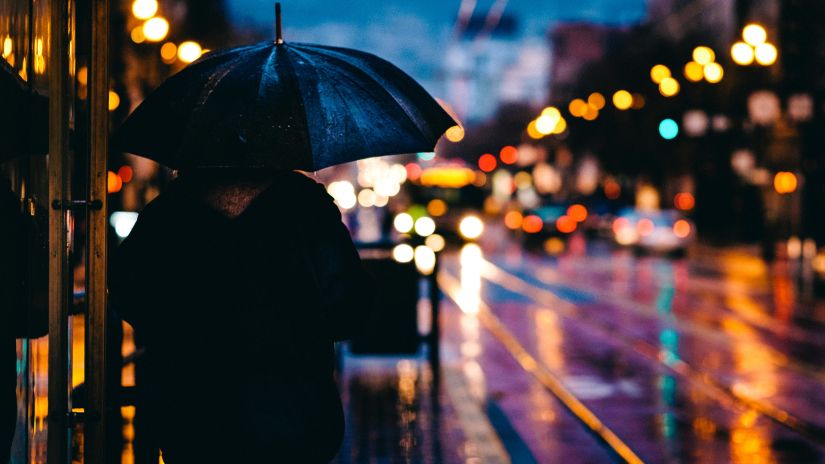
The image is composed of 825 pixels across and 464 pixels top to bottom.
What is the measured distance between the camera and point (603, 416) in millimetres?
9633

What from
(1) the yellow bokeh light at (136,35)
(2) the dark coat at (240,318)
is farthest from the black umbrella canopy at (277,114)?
(1) the yellow bokeh light at (136,35)

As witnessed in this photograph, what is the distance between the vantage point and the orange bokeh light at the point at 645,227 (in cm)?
3644

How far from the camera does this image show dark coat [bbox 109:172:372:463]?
3.93 meters

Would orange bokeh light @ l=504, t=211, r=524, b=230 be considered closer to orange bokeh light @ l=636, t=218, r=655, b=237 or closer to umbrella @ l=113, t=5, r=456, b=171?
orange bokeh light @ l=636, t=218, r=655, b=237

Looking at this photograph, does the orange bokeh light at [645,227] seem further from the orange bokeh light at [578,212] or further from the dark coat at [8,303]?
the dark coat at [8,303]

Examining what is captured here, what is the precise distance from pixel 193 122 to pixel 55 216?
59cm

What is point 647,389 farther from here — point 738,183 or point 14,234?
point 738,183

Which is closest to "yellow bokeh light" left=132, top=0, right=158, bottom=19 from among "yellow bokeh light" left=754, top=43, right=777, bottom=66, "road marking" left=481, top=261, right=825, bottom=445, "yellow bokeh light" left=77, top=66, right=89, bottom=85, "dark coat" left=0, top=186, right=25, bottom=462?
"road marking" left=481, top=261, right=825, bottom=445

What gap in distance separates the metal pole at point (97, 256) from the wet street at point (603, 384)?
3.48m

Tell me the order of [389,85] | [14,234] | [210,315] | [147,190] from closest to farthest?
[210,315] → [14,234] → [389,85] → [147,190]

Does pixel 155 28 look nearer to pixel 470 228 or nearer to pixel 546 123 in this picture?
pixel 470 228

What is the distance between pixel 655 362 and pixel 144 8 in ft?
38.6

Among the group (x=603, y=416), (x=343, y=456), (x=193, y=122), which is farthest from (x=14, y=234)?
(x=603, y=416)

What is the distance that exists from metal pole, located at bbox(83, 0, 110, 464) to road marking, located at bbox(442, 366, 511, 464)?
378 centimetres
